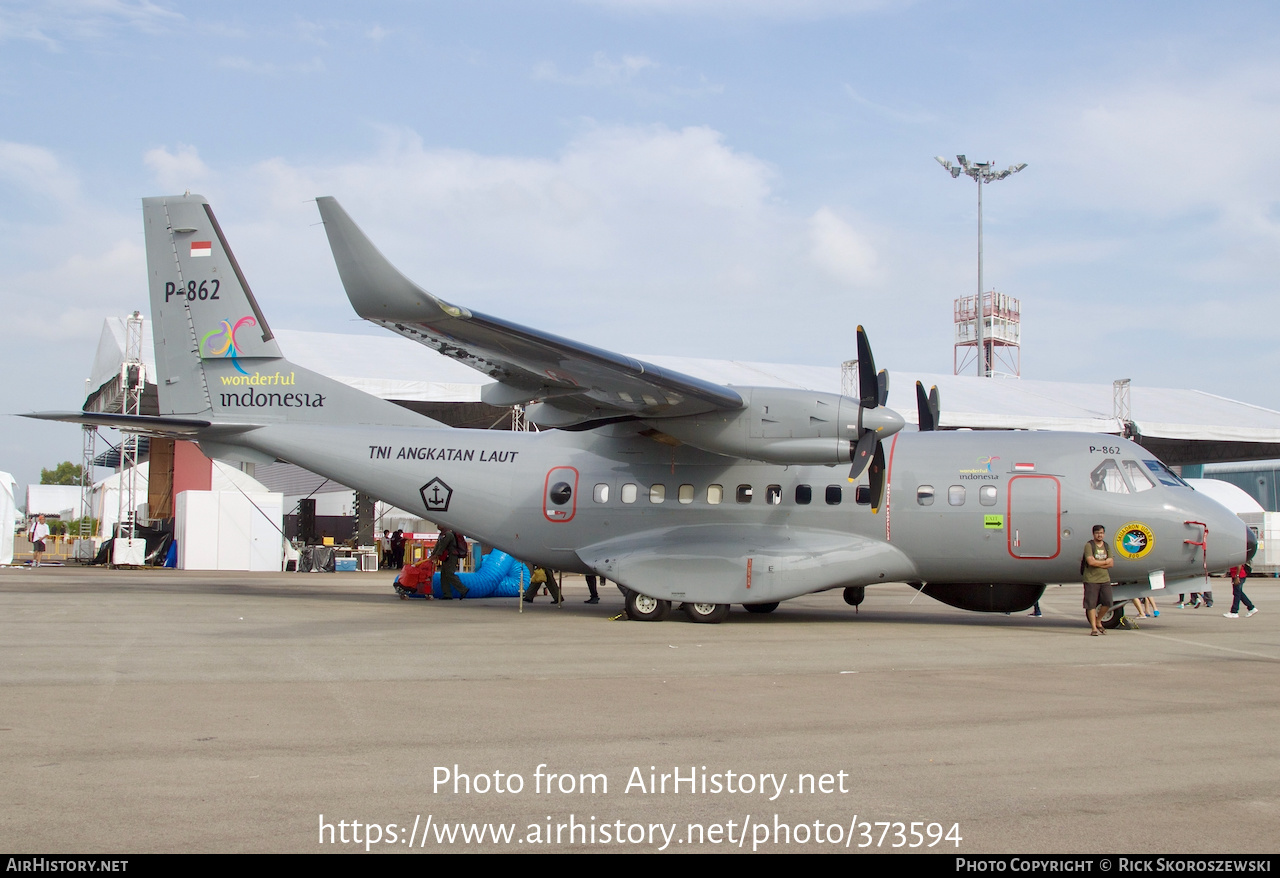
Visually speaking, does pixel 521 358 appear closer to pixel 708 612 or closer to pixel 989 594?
pixel 708 612

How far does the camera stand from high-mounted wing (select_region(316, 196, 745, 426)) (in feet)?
35.9

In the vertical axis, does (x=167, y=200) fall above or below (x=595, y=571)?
above

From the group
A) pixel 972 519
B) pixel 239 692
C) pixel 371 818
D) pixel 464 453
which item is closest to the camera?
pixel 371 818

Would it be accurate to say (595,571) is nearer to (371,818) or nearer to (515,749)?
(515,749)

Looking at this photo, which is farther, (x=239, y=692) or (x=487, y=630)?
(x=487, y=630)

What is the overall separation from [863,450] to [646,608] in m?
4.13

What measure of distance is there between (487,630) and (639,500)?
3361 mm

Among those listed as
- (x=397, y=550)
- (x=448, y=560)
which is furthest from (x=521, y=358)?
(x=397, y=550)

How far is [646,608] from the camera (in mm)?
15117

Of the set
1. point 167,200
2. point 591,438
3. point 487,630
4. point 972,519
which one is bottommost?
point 487,630

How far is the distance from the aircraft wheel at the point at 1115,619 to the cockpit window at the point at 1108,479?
1.70 m

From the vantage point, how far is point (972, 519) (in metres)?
14.3

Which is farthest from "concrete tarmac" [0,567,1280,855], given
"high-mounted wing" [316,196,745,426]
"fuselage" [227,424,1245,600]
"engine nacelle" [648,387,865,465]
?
"high-mounted wing" [316,196,745,426]
